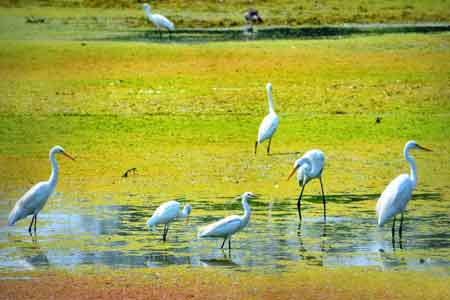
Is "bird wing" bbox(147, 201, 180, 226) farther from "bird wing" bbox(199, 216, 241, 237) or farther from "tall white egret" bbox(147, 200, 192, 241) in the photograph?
"bird wing" bbox(199, 216, 241, 237)

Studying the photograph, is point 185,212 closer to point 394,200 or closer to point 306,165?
point 306,165

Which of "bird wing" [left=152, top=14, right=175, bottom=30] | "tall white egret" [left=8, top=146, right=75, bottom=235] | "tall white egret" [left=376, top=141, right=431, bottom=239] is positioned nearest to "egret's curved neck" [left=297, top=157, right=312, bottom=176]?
"tall white egret" [left=376, top=141, right=431, bottom=239]

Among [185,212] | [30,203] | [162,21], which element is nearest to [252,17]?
[162,21]

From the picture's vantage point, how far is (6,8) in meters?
40.8

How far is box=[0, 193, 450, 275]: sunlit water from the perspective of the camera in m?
11.8

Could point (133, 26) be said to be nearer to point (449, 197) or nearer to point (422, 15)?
point (422, 15)

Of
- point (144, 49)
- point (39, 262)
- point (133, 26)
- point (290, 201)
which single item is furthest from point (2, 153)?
point (133, 26)

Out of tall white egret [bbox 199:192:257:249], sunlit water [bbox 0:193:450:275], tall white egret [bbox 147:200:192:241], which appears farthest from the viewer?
tall white egret [bbox 147:200:192:241]

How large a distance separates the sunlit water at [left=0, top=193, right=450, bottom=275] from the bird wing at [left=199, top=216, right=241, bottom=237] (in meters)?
0.24

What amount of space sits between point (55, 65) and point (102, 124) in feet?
18.1

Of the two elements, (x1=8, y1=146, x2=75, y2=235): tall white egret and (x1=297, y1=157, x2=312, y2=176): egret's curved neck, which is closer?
(x1=8, y1=146, x2=75, y2=235): tall white egret

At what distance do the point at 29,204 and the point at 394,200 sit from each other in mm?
4296

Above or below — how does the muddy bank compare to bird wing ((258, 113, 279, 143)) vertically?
below

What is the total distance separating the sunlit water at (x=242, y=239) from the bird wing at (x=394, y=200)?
327mm
